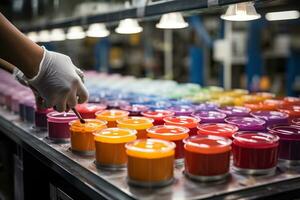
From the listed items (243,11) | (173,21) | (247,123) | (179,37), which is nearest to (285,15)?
(173,21)

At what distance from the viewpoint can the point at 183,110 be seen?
2.15 m

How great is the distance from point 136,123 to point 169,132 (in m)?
0.24

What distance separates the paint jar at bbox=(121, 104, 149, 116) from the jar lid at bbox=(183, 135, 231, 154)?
72 centimetres

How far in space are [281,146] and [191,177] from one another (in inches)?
17.3

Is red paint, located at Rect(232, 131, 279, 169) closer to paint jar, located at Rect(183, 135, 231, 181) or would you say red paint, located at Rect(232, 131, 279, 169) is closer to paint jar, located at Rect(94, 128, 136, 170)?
paint jar, located at Rect(183, 135, 231, 181)

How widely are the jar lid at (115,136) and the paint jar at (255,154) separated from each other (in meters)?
0.41

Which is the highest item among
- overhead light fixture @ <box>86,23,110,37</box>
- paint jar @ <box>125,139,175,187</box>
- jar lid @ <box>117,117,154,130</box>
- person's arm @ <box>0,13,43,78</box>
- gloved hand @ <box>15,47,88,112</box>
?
overhead light fixture @ <box>86,23,110,37</box>

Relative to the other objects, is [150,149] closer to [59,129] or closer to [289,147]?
[289,147]

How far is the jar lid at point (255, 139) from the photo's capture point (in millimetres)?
1413

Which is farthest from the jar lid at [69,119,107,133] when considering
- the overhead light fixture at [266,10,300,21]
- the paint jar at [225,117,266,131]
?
the overhead light fixture at [266,10,300,21]

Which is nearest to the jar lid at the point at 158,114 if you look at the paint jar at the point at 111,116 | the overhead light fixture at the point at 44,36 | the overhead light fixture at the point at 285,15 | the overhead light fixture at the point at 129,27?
the paint jar at the point at 111,116

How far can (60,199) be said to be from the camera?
1.96 metres

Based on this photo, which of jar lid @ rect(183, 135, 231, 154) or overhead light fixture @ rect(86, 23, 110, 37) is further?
overhead light fixture @ rect(86, 23, 110, 37)

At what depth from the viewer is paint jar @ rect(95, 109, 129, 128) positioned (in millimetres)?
1932
